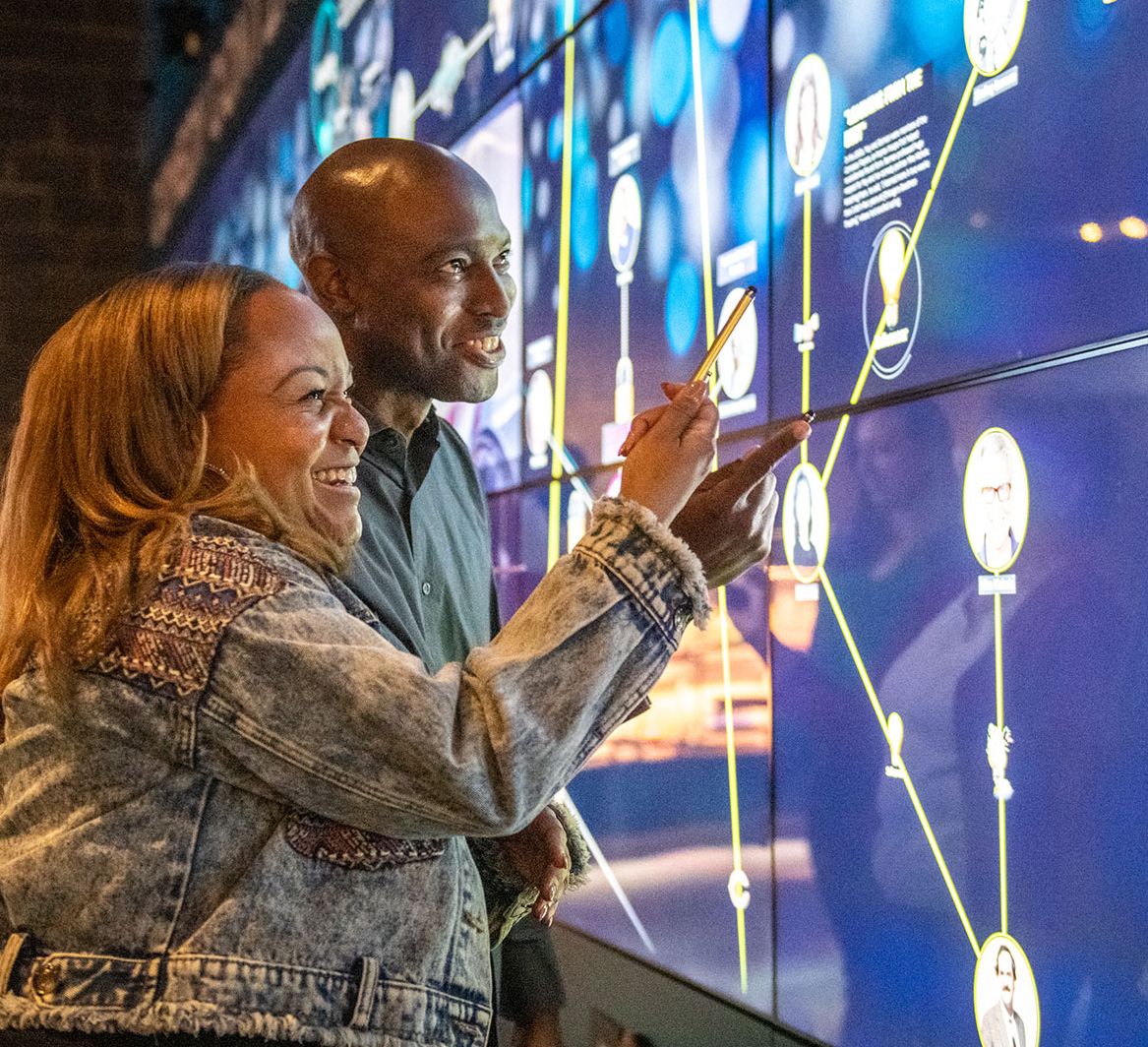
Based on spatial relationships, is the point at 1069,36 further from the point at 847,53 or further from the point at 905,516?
the point at 905,516

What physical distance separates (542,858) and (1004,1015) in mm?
687

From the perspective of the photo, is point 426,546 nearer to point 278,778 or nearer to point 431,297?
point 431,297

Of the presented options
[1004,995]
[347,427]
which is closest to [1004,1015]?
[1004,995]

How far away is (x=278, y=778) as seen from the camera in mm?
907

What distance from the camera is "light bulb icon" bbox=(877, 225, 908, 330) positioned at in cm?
185

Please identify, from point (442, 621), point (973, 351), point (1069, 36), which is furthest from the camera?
point (973, 351)

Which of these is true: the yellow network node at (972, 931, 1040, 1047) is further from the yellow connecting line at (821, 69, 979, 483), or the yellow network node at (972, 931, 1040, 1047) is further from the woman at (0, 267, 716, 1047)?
the woman at (0, 267, 716, 1047)

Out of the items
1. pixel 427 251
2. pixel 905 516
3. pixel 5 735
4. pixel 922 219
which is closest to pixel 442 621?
pixel 427 251

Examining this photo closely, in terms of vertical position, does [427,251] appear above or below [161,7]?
below

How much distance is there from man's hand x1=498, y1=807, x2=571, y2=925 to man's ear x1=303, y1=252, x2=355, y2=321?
1.94 ft

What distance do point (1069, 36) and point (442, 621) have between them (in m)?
0.91

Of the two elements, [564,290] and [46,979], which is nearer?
[46,979]

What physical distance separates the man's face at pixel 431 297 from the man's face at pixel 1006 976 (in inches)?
33.2

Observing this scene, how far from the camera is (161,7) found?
20.3 ft
